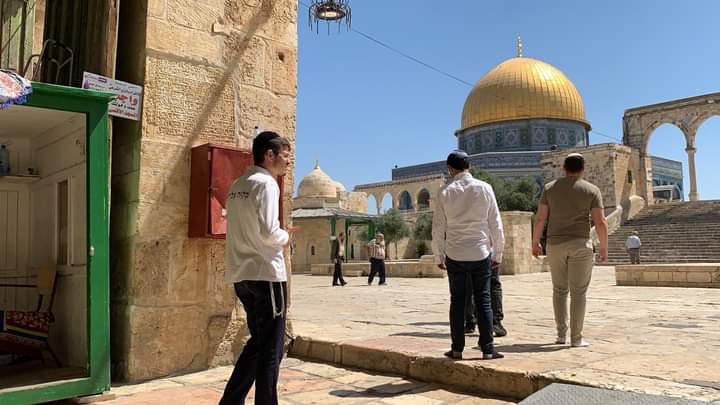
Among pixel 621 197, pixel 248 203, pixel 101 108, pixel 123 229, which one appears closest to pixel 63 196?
pixel 123 229

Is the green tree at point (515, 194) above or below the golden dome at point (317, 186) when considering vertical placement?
below

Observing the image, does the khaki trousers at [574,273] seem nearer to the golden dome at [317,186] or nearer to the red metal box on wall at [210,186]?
the red metal box on wall at [210,186]

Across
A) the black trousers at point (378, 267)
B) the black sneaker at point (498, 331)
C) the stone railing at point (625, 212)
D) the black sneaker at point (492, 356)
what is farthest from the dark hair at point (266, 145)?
the stone railing at point (625, 212)

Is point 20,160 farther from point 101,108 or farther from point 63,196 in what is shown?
point 101,108

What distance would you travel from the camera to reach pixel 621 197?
30.0 m

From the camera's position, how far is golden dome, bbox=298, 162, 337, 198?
154 ft

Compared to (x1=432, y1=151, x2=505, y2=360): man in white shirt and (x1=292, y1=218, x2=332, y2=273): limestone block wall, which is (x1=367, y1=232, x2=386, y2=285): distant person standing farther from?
(x1=292, y1=218, x2=332, y2=273): limestone block wall

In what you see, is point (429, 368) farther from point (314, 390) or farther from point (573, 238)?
point (573, 238)

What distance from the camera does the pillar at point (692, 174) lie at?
104 ft

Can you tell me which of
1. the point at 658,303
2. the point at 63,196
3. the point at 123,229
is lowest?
the point at 658,303

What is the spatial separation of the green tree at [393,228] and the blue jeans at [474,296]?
33.0 metres

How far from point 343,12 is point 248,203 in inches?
204

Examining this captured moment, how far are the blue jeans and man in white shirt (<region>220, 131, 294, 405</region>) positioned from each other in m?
1.36

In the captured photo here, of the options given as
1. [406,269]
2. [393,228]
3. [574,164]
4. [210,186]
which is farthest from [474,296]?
[393,228]
